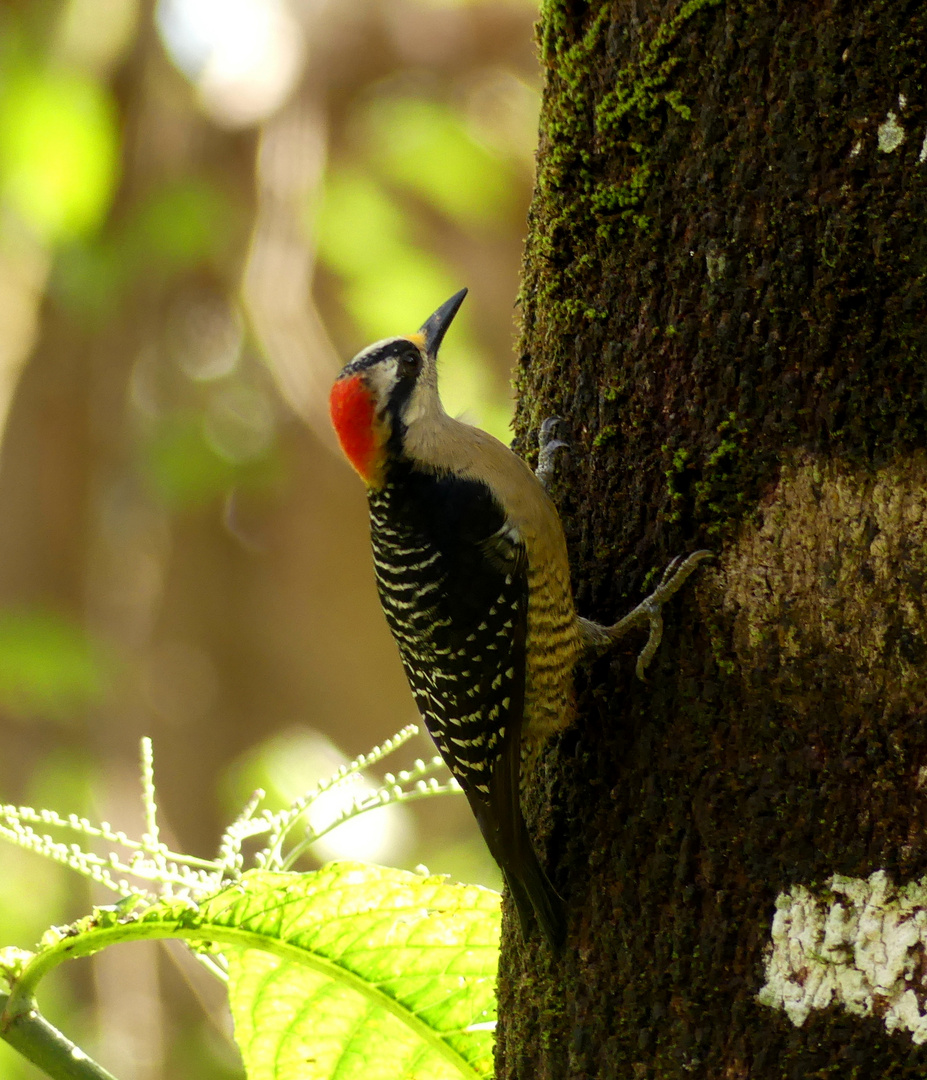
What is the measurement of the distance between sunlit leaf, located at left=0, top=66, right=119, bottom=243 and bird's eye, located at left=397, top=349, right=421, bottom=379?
8.72 feet

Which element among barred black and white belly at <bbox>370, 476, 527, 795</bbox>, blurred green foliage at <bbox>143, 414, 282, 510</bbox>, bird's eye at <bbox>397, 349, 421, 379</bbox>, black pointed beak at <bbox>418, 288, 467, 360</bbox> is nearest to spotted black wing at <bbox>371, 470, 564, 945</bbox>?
barred black and white belly at <bbox>370, 476, 527, 795</bbox>

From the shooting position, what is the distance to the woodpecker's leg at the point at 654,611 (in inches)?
69.2

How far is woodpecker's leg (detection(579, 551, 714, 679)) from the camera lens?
5.76 feet

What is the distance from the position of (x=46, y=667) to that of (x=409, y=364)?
388cm

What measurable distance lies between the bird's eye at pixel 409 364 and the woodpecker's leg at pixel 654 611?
0.92m

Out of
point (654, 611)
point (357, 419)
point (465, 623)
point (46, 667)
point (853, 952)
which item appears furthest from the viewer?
point (46, 667)

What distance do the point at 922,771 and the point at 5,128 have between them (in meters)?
4.51

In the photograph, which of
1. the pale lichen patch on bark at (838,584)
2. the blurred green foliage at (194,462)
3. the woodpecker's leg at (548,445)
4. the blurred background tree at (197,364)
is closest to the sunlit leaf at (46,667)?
the blurred background tree at (197,364)

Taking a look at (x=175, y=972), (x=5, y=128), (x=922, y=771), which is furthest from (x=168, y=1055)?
(x=922, y=771)

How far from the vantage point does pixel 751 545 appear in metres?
1.69

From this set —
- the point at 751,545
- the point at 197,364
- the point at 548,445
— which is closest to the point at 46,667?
the point at 197,364

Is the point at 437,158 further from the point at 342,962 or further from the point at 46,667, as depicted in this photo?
the point at 342,962

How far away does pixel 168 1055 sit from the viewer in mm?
6285

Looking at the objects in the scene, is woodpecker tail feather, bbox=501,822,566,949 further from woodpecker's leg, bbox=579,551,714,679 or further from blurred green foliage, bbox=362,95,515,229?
blurred green foliage, bbox=362,95,515,229
